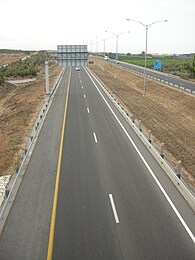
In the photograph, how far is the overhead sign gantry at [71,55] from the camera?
49688 millimetres

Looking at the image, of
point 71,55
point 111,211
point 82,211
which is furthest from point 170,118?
point 71,55

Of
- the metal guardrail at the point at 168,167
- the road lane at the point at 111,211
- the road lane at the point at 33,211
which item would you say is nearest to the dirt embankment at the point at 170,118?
the metal guardrail at the point at 168,167

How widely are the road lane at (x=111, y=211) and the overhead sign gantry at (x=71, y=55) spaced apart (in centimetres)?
2960

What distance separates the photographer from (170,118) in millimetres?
33719

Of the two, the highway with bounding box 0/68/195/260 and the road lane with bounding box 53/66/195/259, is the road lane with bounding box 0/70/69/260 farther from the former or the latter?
the road lane with bounding box 53/66/195/259

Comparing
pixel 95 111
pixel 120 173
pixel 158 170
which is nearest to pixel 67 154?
pixel 120 173

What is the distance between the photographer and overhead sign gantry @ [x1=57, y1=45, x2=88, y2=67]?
4969cm

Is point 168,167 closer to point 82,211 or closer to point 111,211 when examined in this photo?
point 111,211

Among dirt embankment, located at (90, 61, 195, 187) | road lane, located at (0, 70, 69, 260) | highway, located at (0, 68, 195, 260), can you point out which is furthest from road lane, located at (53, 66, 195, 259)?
dirt embankment, located at (90, 61, 195, 187)

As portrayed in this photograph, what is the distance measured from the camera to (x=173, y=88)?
185ft

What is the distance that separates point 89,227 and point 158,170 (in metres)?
7.49

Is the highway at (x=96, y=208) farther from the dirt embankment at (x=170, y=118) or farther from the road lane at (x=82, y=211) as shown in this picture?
the dirt embankment at (x=170, y=118)

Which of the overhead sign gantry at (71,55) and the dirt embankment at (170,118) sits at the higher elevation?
the overhead sign gantry at (71,55)

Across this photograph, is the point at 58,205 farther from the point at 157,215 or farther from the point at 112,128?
the point at 112,128
